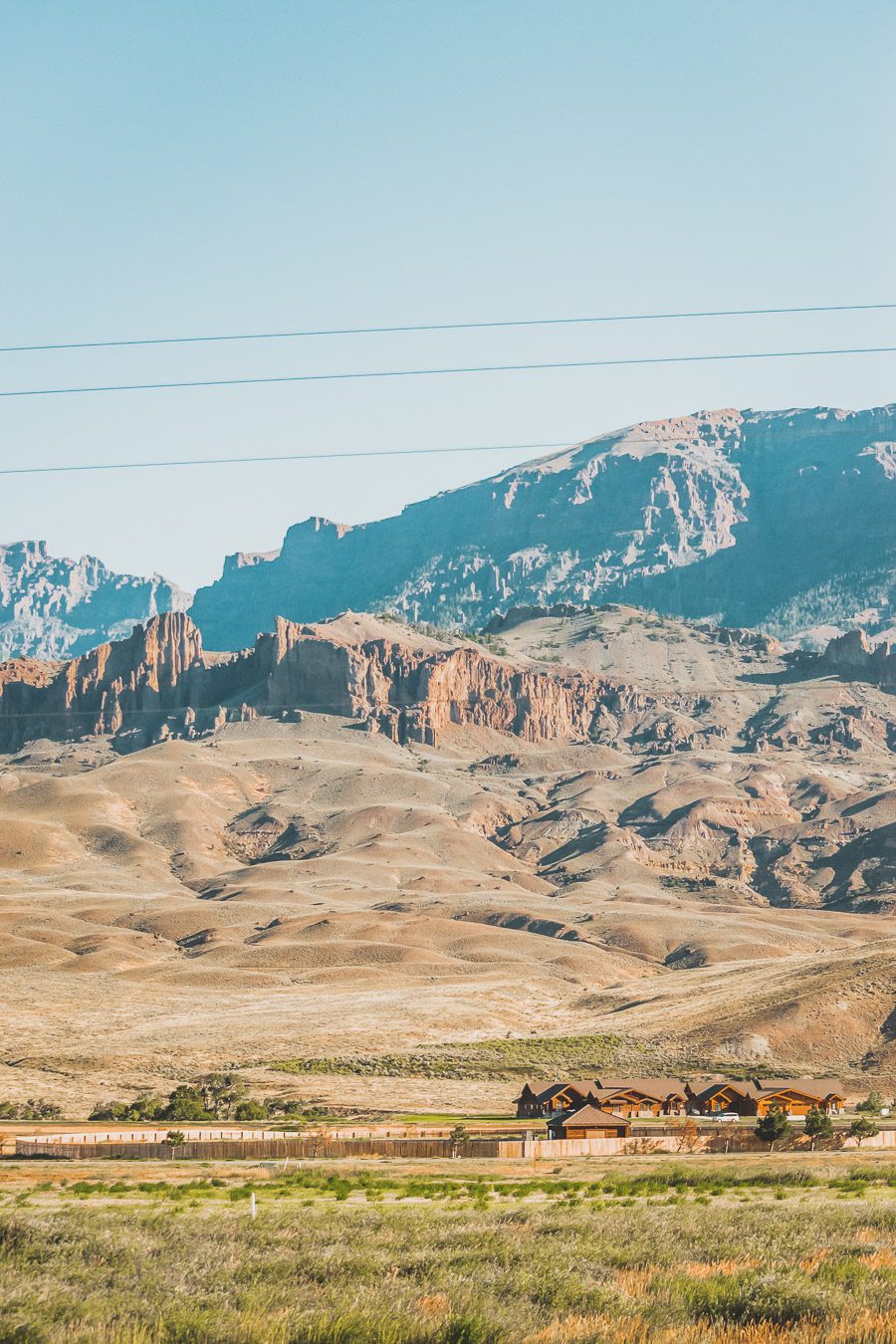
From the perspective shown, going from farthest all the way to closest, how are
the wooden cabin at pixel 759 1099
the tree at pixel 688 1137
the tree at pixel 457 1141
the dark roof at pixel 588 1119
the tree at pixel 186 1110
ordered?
the tree at pixel 186 1110
the wooden cabin at pixel 759 1099
the dark roof at pixel 588 1119
the tree at pixel 688 1137
the tree at pixel 457 1141

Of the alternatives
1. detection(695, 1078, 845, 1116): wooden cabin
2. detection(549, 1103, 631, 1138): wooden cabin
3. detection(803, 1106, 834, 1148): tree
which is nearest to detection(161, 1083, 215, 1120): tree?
detection(549, 1103, 631, 1138): wooden cabin

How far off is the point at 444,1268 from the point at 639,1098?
190 ft

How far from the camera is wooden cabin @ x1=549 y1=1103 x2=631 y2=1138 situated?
62531 mm

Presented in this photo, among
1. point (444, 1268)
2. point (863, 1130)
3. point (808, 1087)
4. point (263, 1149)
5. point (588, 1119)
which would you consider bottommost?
point (808, 1087)

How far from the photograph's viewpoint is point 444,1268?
20594mm

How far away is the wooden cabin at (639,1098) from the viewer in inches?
2958

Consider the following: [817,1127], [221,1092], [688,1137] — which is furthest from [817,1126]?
[221,1092]

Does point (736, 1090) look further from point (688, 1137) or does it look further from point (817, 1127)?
point (817, 1127)

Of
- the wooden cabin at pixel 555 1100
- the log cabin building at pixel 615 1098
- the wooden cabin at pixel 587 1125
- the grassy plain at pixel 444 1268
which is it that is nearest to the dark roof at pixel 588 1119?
the wooden cabin at pixel 587 1125

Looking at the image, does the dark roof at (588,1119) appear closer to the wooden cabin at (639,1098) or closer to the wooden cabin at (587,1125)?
the wooden cabin at (587,1125)

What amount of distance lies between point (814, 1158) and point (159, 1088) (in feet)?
175

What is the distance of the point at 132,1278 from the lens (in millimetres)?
19516

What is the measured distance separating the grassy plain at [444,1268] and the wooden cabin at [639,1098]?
39371 millimetres

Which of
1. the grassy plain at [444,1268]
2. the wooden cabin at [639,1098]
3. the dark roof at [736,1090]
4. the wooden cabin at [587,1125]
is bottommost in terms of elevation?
the wooden cabin at [639,1098]
